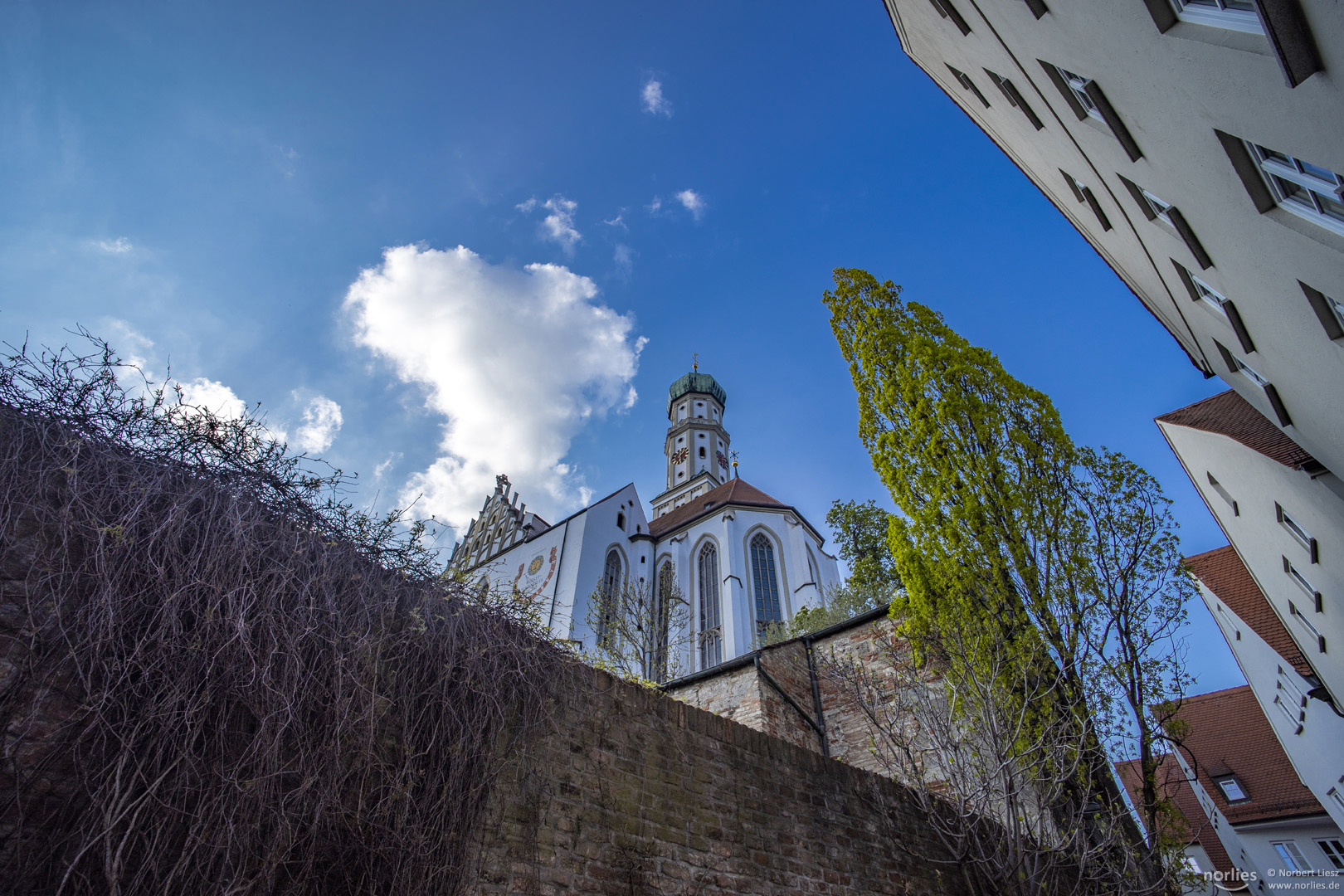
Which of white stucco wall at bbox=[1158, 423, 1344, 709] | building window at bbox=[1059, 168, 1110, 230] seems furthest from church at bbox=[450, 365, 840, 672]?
building window at bbox=[1059, 168, 1110, 230]

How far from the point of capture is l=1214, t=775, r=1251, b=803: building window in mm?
18994

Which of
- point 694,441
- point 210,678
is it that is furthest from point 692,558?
point 210,678

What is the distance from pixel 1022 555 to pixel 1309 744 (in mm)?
11452

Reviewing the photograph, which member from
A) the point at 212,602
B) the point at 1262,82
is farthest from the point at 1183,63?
the point at 212,602

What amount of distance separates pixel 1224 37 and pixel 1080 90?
233 centimetres

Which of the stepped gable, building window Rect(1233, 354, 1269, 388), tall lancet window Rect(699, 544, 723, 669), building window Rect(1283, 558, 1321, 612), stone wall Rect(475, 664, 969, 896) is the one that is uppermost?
the stepped gable

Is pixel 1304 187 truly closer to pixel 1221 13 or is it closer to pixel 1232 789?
pixel 1221 13

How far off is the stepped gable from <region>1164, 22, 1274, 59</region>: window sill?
2473 cm

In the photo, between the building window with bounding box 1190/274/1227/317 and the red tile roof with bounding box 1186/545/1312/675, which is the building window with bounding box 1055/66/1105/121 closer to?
the building window with bounding box 1190/274/1227/317

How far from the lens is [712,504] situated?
3216 centimetres

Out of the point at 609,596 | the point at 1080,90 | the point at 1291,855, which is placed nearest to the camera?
the point at 1080,90

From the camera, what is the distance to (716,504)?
98.2ft

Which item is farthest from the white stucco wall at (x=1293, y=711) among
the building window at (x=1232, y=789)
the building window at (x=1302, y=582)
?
the building window at (x=1232, y=789)

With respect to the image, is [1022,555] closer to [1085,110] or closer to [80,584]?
[1085,110]
